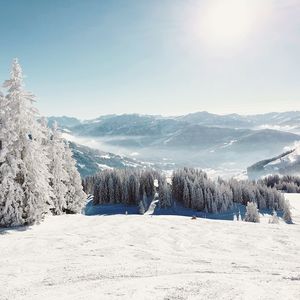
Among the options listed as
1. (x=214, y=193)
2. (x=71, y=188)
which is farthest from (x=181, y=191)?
(x=71, y=188)

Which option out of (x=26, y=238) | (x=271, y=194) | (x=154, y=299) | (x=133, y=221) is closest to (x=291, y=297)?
(x=154, y=299)

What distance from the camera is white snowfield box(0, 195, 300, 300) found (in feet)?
35.2

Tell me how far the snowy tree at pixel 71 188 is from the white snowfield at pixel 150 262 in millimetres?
26447

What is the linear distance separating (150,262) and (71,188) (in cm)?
3844

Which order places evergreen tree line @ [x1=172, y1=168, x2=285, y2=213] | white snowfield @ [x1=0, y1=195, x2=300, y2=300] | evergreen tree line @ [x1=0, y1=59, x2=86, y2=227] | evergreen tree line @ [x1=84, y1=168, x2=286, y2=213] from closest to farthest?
white snowfield @ [x1=0, y1=195, x2=300, y2=300] → evergreen tree line @ [x1=0, y1=59, x2=86, y2=227] → evergreen tree line @ [x1=172, y1=168, x2=285, y2=213] → evergreen tree line @ [x1=84, y1=168, x2=286, y2=213]

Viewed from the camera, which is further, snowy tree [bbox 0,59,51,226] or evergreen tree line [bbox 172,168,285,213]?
evergreen tree line [bbox 172,168,285,213]

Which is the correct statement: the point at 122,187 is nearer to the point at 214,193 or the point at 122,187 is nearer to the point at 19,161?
the point at 214,193

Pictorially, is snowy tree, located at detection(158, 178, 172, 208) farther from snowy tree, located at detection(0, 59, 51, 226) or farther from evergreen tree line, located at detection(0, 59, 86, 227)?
snowy tree, located at detection(0, 59, 51, 226)

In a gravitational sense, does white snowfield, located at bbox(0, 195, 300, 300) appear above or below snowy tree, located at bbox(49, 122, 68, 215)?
below

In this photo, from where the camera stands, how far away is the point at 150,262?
14648mm

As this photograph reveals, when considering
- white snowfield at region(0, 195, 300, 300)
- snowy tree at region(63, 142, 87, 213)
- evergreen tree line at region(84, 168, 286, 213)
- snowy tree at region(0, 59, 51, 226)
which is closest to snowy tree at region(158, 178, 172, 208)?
evergreen tree line at region(84, 168, 286, 213)

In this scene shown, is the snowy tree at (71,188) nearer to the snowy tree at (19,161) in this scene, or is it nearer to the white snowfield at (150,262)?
the snowy tree at (19,161)

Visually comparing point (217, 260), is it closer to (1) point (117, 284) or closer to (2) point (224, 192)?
(1) point (117, 284)

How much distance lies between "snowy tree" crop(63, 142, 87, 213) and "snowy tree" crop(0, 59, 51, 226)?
23.2 metres
